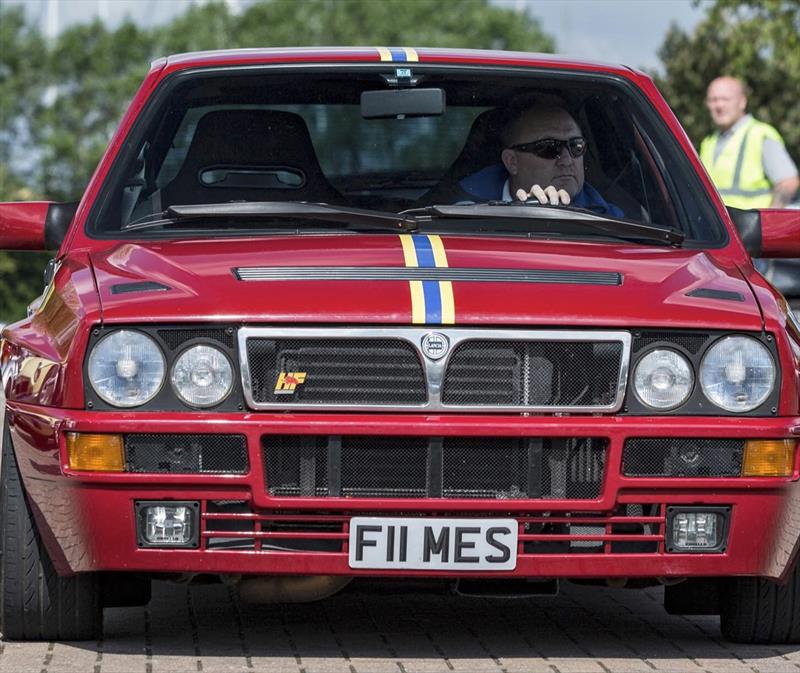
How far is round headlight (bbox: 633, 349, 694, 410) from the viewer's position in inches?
197

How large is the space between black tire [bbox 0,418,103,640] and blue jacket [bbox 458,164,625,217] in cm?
189

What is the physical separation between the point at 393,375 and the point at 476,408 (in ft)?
0.72

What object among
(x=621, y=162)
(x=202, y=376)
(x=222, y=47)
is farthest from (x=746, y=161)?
(x=222, y=47)

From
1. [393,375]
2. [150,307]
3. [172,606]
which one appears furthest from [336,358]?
[172,606]

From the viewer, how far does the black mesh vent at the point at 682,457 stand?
498 cm

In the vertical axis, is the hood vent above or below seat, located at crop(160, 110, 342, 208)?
below

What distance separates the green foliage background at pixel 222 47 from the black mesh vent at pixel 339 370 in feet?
60.4

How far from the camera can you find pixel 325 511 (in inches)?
195

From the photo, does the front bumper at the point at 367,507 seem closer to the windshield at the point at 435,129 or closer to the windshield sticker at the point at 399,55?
the windshield at the point at 435,129

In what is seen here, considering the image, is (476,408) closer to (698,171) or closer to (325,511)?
(325,511)

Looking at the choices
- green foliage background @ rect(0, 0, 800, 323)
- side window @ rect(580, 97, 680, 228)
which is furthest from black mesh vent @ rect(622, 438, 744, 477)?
green foliage background @ rect(0, 0, 800, 323)

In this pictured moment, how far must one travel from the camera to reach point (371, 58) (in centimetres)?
630

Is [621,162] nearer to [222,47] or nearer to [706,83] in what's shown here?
[706,83]

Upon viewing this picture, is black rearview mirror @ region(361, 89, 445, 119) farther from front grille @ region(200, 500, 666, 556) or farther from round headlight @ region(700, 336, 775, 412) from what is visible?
front grille @ region(200, 500, 666, 556)
